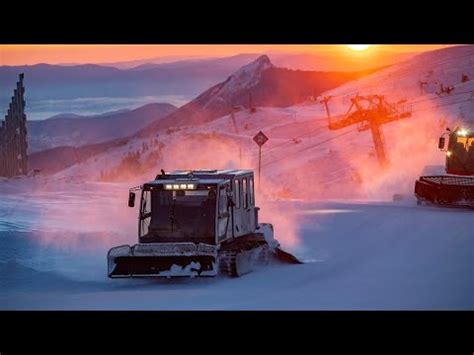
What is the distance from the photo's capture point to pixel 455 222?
21.1m

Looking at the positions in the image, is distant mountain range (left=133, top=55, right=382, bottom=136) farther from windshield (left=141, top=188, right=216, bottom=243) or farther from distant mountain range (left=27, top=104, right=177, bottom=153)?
windshield (left=141, top=188, right=216, bottom=243)

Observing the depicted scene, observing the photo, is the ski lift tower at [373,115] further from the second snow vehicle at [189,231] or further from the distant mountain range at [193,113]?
the second snow vehicle at [189,231]

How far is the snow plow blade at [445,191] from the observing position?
2416 centimetres

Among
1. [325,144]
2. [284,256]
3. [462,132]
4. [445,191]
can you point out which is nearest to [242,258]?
[284,256]

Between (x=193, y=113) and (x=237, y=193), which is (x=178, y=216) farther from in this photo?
(x=193, y=113)

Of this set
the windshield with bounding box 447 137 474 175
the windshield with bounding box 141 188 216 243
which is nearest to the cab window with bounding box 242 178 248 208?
the windshield with bounding box 141 188 216 243

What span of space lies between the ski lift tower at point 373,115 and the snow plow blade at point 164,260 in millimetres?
4658

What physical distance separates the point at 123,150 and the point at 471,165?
619cm

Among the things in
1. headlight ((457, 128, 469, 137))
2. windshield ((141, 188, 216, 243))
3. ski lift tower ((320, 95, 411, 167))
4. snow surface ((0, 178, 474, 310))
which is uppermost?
ski lift tower ((320, 95, 411, 167))

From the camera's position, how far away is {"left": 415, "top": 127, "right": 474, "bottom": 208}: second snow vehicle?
2425 centimetres

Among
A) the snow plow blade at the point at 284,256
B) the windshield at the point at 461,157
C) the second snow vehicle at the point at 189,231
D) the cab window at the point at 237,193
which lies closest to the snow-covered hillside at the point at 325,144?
the windshield at the point at 461,157

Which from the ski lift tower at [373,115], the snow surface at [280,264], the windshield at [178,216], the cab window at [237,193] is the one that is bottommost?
the snow surface at [280,264]

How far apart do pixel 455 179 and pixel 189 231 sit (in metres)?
6.86

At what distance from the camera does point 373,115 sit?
24.0 metres
